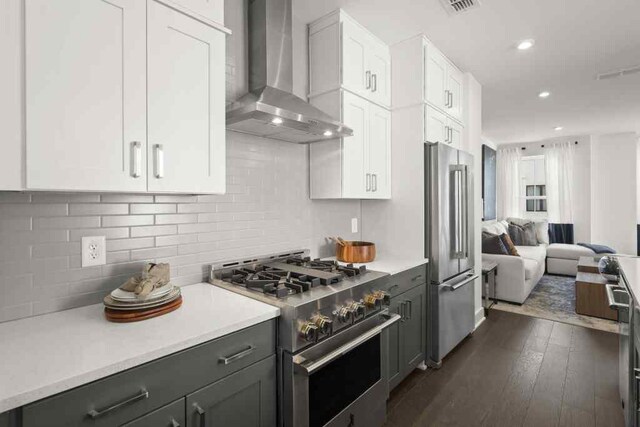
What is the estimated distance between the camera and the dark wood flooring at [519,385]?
83.7 inches

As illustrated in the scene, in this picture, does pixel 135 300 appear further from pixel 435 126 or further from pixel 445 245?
pixel 435 126

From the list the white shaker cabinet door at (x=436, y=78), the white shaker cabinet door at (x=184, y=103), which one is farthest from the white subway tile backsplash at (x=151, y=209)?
the white shaker cabinet door at (x=436, y=78)

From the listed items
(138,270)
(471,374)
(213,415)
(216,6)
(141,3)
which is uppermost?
(216,6)

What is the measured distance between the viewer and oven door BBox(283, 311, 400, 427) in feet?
4.80

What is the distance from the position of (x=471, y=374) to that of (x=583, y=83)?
3626 mm

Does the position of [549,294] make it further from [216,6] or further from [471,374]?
[216,6]

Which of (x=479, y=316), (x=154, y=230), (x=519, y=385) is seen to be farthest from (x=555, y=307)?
(x=154, y=230)

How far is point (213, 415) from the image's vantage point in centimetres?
125

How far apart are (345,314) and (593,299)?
3.79 m

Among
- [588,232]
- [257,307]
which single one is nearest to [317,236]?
[257,307]

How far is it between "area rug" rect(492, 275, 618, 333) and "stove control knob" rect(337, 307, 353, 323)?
329cm

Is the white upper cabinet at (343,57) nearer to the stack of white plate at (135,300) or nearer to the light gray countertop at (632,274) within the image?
the stack of white plate at (135,300)

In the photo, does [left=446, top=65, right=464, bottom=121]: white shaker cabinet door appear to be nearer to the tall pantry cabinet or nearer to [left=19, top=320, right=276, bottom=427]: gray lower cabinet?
the tall pantry cabinet

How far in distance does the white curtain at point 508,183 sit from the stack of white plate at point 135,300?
8.06m
